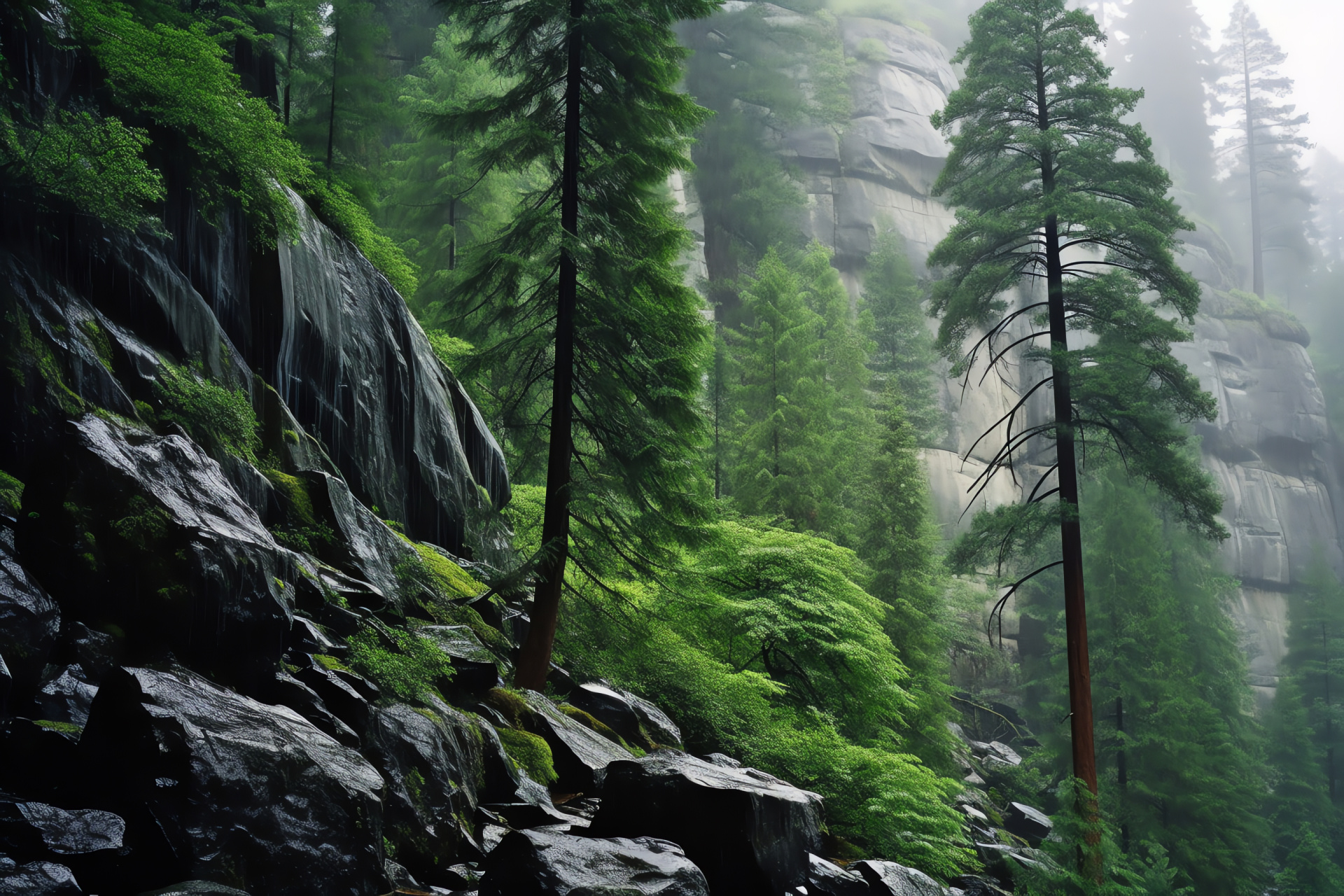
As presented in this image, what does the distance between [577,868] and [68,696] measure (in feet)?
11.3

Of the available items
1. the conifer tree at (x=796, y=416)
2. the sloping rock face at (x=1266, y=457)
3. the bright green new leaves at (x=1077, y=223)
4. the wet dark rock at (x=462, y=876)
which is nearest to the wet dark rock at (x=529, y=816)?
the wet dark rock at (x=462, y=876)

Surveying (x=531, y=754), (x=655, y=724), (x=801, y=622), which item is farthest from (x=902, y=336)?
(x=531, y=754)

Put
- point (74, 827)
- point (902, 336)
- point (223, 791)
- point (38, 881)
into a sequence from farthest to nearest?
point (902, 336), point (223, 791), point (74, 827), point (38, 881)

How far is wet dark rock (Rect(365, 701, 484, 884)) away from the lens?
580cm

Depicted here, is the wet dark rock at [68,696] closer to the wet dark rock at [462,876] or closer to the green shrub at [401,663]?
the green shrub at [401,663]

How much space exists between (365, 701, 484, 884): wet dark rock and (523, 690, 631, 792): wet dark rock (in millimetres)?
1489

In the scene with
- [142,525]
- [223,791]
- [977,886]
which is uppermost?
[142,525]

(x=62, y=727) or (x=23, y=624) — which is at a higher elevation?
(x=23, y=624)

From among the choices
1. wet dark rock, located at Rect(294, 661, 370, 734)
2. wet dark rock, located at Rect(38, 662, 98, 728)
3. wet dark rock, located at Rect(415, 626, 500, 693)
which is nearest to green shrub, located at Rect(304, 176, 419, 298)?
wet dark rock, located at Rect(415, 626, 500, 693)

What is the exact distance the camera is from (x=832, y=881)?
6.70m

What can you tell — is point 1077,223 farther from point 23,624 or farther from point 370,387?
point 23,624

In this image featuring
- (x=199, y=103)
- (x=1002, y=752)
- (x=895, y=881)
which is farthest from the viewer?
(x=1002, y=752)

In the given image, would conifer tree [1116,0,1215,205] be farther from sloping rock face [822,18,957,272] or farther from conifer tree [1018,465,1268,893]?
conifer tree [1018,465,1268,893]

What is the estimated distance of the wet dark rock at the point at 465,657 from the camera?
8234 mm
